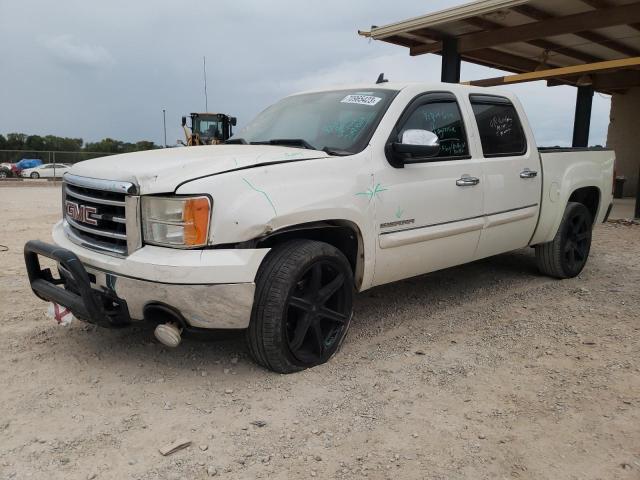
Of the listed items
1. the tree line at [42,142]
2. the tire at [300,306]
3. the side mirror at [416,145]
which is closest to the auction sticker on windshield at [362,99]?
the side mirror at [416,145]

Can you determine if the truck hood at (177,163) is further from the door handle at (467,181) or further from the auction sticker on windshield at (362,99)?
the door handle at (467,181)

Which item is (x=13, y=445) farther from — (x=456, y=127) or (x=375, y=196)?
(x=456, y=127)

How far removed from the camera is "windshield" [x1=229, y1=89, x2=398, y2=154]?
3.61m

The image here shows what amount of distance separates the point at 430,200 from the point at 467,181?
474 mm

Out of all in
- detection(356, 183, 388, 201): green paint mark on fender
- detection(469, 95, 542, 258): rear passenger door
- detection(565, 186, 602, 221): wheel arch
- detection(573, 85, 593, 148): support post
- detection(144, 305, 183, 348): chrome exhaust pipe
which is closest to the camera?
detection(144, 305, 183, 348): chrome exhaust pipe

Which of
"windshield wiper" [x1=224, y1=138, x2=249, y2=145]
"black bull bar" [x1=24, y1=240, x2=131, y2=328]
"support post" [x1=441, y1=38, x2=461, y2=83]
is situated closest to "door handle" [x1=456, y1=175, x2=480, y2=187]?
"windshield wiper" [x1=224, y1=138, x2=249, y2=145]

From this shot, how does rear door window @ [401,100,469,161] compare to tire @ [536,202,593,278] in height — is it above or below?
above

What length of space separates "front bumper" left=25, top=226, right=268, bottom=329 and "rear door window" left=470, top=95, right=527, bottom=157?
246 centimetres

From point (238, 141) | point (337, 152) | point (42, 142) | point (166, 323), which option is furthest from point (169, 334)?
point (42, 142)

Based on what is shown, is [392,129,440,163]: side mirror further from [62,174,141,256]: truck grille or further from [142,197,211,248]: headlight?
[62,174,141,256]: truck grille

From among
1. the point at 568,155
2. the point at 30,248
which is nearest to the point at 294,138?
the point at 30,248

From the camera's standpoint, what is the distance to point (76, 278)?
291 cm

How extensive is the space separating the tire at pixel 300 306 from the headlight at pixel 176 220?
1.41 feet

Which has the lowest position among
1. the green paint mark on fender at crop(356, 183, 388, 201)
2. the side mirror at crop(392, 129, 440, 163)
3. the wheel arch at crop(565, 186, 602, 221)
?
the wheel arch at crop(565, 186, 602, 221)
